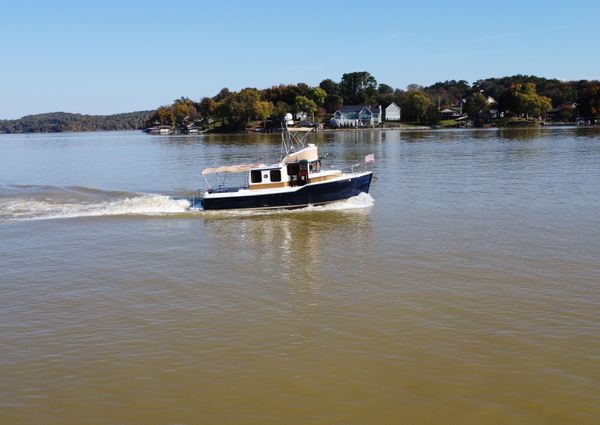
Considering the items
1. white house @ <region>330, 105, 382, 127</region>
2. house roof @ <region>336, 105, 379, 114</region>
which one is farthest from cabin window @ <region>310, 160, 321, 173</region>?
house roof @ <region>336, 105, 379, 114</region>

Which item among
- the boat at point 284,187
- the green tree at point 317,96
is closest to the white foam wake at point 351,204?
the boat at point 284,187

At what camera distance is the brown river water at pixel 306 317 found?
10.6m

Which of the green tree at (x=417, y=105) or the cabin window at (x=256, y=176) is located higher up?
the green tree at (x=417, y=105)

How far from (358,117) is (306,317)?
6376 inches

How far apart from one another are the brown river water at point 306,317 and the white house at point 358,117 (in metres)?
144

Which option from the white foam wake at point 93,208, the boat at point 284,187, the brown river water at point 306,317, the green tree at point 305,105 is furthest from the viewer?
the green tree at point 305,105

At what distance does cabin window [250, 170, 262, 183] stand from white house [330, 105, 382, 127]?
141518mm

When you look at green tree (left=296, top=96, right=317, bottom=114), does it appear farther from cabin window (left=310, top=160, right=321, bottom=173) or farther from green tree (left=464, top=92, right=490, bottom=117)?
cabin window (left=310, top=160, right=321, bottom=173)

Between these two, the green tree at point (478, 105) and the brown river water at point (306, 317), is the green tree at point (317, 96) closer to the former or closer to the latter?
the green tree at point (478, 105)

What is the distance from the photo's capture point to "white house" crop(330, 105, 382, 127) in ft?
561

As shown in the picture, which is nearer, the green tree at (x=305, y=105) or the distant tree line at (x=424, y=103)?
the distant tree line at (x=424, y=103)

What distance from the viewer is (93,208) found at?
32781 millimetres

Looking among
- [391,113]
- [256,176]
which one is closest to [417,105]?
[391,113]

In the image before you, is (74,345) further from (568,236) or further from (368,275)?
(568,236)
